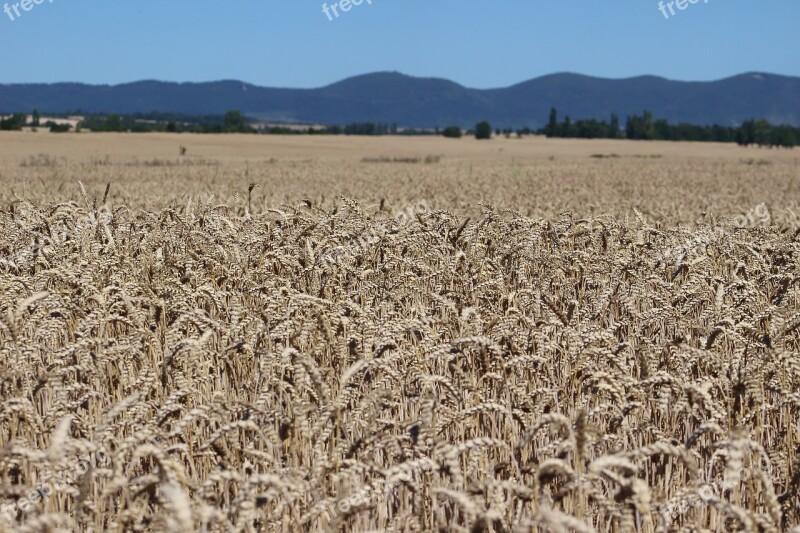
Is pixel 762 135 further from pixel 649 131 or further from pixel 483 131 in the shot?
pixel 483 131

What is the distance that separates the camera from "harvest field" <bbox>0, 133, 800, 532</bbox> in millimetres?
2818

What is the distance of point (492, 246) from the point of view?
838 cm

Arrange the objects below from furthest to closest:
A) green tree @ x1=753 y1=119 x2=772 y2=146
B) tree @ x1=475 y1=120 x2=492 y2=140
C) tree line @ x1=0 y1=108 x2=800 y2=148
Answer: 1. green tree @ x1=753 y1=119 x2=772 y2=146
2. tree @ x1=475 y1=120 x2=492 y2=140
3. tree line @ x1=0 y1=108 x2=800 y2=148

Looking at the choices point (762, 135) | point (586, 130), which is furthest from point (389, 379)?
point (586, 130)

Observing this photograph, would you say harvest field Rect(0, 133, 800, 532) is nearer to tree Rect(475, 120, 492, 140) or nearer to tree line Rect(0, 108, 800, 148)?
tree line Rect(0, 108, 800, 148)

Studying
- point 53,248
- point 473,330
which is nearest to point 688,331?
point 473,330

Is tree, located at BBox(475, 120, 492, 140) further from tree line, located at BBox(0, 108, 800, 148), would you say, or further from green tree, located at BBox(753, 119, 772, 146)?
green tree, located at BBox(753, 119, 772, 146)

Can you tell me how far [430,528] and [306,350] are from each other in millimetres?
1887

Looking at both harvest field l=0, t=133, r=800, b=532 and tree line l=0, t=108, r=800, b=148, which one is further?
tree line l=0, t=108, r=800, b=148

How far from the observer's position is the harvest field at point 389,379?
282 centimetres

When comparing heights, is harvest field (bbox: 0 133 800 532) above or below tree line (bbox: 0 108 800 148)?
below

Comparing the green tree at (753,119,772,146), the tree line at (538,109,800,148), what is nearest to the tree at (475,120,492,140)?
the tree line at (538,109,800,148)

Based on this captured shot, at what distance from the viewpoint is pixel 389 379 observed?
4496 millimetres

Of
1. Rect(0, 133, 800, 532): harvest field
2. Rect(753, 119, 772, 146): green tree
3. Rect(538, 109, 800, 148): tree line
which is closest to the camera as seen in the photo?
Rect(0, 133, 800, 532): harvest field
